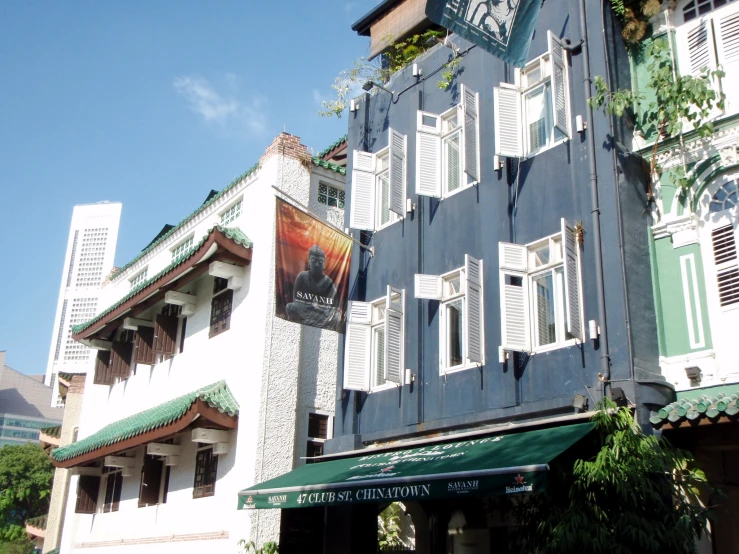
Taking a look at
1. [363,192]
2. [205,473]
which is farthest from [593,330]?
[205,473]

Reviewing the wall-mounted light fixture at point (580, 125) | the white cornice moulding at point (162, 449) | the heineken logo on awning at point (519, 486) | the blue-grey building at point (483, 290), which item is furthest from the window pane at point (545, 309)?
the white cornice moulding at point (162, 449)

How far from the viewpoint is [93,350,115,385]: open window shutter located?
24469 millimetres

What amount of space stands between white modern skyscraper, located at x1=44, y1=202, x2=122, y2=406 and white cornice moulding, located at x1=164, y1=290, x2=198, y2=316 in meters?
153

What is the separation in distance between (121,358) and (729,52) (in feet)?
58.2

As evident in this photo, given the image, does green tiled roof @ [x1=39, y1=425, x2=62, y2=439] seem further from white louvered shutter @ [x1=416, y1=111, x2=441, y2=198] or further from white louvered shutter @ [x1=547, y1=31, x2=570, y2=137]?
white louvered shutter @ [x1=547, y1=31, x2=570, y2=137]

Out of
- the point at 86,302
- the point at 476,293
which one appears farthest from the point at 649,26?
the point at 86,302

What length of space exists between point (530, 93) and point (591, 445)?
19.7 ft

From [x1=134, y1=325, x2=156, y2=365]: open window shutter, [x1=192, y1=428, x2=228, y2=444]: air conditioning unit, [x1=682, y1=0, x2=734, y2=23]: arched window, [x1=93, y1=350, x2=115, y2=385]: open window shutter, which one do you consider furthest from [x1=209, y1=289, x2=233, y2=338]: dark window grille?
[x1=682, y1=0, x2=734, y2=23]: arched window

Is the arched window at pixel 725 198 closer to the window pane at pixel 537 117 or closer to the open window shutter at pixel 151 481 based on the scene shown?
the window pane at pixel 537 117

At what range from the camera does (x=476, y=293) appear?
13391 mm

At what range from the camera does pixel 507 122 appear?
1358 cm

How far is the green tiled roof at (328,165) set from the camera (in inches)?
754

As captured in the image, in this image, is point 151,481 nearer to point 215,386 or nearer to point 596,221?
point 215,386

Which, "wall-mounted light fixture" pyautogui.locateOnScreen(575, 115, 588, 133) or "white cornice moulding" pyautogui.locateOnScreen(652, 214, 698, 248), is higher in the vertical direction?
"wall-mounted light fixture" pyautogui.locateOnScreen(575, 115, 588, 133)
